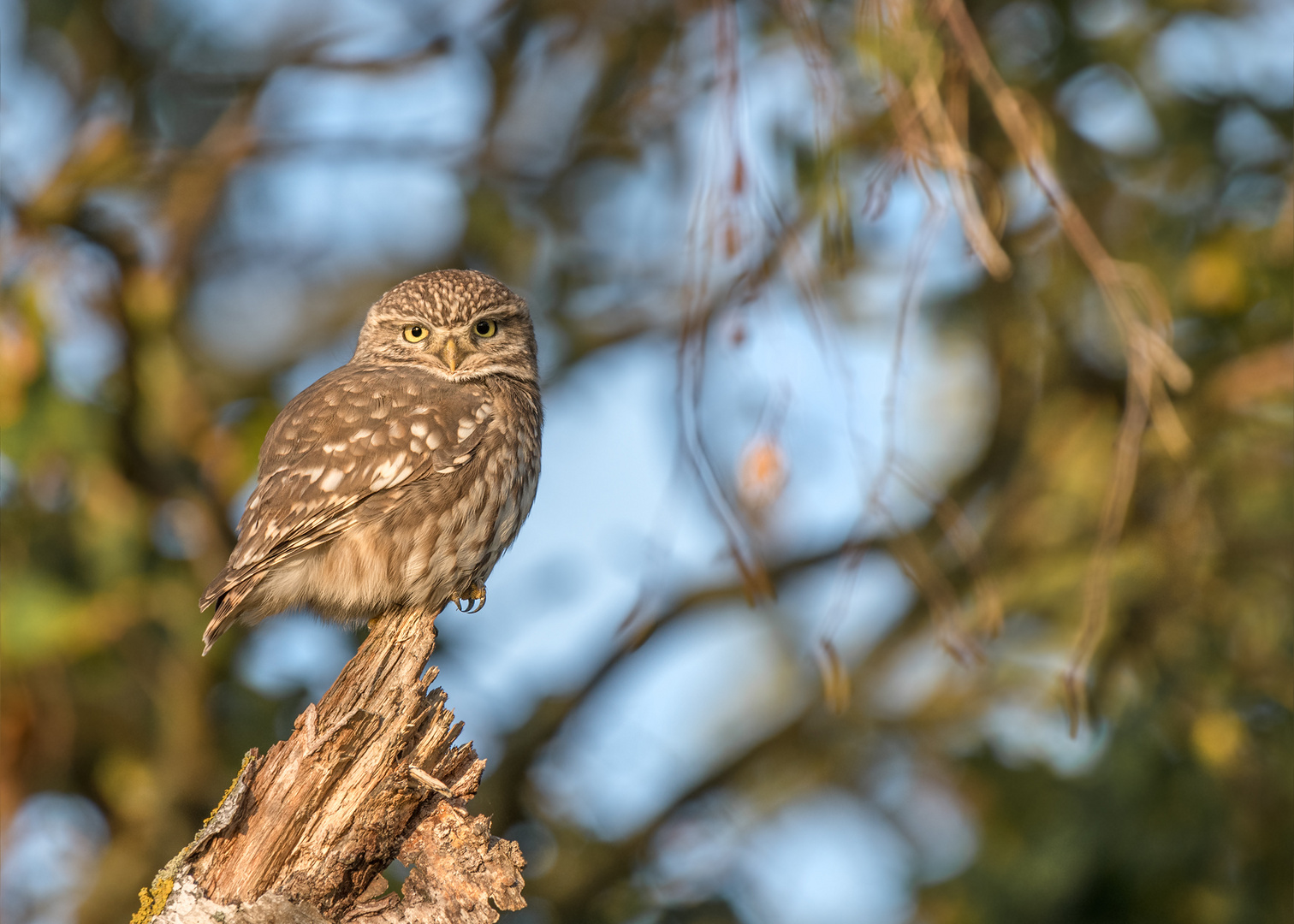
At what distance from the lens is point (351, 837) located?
2.73 m

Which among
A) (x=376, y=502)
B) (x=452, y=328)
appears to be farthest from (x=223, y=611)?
(x=452, y=328)

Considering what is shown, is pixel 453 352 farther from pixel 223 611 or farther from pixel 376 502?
pixel 223 611

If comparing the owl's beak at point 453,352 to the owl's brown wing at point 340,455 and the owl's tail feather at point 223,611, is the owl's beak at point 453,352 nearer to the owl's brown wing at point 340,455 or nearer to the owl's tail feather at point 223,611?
the owl's brown wing at point 340,455

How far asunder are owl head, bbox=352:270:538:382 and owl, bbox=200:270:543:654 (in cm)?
27

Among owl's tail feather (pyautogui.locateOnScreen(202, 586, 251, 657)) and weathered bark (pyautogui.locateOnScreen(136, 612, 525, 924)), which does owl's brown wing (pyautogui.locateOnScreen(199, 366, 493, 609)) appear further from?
weathered bark (pyautogui.locateOnScreen(136, 612, 525, 924))

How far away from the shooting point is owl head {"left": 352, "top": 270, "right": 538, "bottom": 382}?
4570 mm

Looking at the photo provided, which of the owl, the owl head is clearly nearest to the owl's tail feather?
the owl

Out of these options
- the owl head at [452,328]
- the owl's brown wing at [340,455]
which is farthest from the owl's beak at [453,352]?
the owl's brown wing at [340,455]

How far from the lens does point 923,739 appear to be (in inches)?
343

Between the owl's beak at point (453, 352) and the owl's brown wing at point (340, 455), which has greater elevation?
the owl's brown wing at point (340, 455)

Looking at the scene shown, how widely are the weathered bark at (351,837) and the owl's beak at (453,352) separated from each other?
1.80m

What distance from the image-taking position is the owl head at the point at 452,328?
4570 mm

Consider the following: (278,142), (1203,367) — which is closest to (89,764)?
(278,142)

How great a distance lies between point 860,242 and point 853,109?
917mm
